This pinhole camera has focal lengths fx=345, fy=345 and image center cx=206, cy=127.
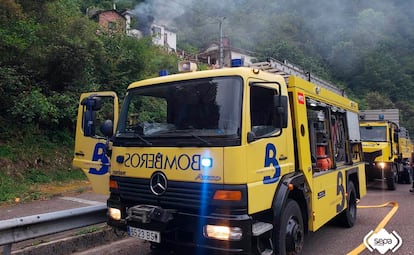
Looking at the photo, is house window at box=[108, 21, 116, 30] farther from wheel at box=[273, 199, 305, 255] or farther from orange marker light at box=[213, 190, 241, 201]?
orange marker light at box=[213, 190, 241, 201]

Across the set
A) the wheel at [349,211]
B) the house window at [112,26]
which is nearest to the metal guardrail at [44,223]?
the wheel at [349,211]

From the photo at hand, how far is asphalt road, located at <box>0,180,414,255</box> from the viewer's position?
4982 millimetres

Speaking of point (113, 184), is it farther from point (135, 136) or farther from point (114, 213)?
point (135, 136)

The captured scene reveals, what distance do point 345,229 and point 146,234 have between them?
13.8 feet

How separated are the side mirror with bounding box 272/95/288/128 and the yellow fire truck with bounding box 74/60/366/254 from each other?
0.01 metres

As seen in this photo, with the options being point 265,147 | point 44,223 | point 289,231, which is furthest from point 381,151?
point 44,223

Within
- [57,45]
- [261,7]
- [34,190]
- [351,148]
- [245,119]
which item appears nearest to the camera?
[245,119]

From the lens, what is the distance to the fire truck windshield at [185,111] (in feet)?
11.4

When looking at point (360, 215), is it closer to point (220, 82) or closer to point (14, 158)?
point (220, 82)

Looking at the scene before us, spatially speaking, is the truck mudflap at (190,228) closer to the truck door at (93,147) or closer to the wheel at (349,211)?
the truck door at (93,147)

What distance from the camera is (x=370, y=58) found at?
47281mm

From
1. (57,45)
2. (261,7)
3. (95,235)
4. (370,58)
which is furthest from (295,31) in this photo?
(95,235)

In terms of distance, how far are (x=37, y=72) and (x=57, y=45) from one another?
1.00 metres

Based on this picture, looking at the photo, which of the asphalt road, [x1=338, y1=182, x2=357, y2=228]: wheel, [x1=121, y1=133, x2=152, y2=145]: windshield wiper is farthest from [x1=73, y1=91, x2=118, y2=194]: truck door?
[x1=338, y1=182, x2=357, y2=228]: wheel
